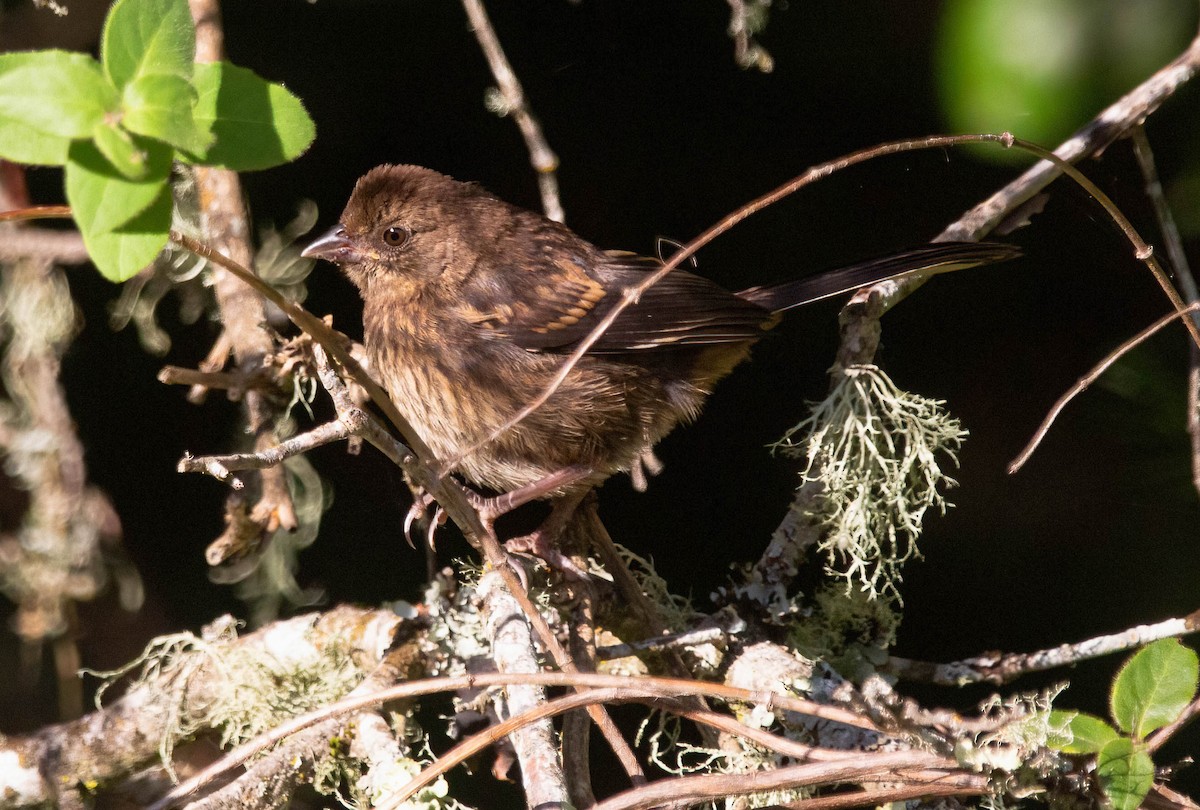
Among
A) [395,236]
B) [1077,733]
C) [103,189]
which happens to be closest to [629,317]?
[395,236]

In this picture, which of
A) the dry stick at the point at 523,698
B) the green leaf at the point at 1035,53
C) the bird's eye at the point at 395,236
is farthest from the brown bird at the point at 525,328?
the green leaf at the point at 1035,53

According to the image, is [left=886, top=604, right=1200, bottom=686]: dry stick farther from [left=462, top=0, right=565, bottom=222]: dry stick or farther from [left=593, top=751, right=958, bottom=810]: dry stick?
[left=462, top=0, right=565, bottom=222]: dry stick

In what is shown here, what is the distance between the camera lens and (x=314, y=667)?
2.67m

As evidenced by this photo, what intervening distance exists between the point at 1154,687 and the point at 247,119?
165cm

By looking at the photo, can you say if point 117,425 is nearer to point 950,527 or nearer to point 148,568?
point 148,568

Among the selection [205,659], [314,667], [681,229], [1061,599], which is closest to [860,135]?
[681,229]

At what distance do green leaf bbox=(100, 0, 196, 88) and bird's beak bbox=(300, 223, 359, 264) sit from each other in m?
1.43

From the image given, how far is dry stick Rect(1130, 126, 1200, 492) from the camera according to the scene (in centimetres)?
251

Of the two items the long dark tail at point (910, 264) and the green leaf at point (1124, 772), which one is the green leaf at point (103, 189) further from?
the long dark tail at point (910, 264)

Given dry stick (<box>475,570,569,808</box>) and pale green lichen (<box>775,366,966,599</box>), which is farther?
pale green lichen (<box>775,366,966,599</box>)

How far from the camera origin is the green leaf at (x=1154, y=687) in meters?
1.66

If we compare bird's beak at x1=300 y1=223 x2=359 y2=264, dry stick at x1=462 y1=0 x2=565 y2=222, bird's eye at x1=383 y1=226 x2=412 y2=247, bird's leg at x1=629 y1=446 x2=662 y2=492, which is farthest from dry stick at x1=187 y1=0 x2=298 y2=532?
bird's leg at x1=629 y1=446 x2=662 y2=492

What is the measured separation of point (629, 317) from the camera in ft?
9.55

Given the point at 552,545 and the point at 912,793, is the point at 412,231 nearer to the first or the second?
the point at 552,545
